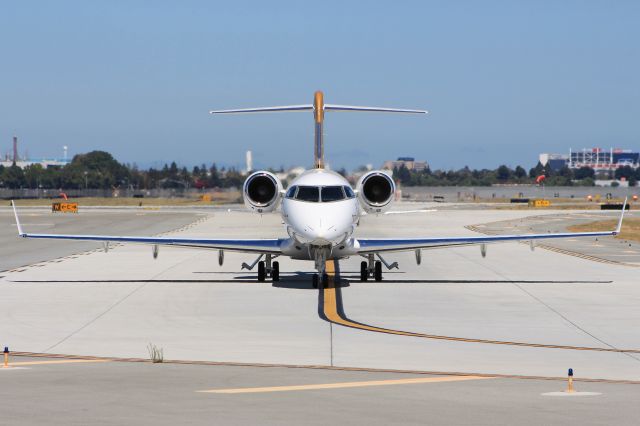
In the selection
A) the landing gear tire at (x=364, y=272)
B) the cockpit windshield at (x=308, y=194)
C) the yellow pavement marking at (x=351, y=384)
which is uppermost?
the cockpit windshield at (x=308, y=194)

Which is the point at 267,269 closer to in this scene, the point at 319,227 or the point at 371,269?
the point at 371,269

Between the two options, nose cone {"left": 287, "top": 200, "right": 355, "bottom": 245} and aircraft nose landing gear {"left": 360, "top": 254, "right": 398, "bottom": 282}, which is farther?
aircraft nose landing gear {"left": 360, "top": 254, "right": 398, "bottom": 282}

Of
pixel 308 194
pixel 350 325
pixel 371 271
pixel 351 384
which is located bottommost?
pixel 371 271

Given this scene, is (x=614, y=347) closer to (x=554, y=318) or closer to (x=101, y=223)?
(x=554, y=318)

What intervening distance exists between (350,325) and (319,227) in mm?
7469

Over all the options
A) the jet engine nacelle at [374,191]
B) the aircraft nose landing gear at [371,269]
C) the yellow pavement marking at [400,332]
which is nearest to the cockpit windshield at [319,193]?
the jet engine nacelle at [374,191]

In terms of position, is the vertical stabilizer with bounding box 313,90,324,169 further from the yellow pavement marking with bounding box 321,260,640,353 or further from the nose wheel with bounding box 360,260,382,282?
the yellow pavement marking with bounding box 321,260,640,353

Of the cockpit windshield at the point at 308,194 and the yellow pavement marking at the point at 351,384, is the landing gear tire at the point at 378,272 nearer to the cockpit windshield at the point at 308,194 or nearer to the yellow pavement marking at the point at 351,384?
the cockpit windshield at the point at 308,194

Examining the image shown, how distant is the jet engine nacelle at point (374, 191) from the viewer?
3297 centimetres

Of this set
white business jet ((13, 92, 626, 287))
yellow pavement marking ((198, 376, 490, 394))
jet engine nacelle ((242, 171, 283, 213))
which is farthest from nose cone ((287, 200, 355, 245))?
yellow pavement marking ((198, 376, 490, 394))

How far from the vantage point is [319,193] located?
30.7m

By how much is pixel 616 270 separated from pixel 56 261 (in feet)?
67.8

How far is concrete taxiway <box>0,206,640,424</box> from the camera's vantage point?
14.8m

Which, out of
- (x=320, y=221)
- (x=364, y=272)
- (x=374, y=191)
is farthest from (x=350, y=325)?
(x=364, y=272)
